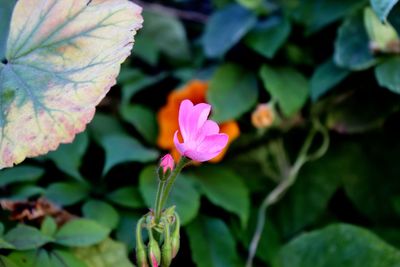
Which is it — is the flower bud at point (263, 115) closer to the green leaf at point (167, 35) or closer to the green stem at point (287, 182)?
the green stem at point (287, 182)

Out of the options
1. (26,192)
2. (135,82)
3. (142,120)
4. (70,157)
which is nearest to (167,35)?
(135,82)

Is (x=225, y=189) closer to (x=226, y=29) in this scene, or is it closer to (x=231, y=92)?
(x=231, y=92)

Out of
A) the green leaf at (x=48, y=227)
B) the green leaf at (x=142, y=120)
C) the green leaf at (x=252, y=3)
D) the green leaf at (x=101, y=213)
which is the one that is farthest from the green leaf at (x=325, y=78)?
the green leaf at (x=48, y=227)

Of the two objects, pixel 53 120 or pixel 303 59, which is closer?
pixel 53 120

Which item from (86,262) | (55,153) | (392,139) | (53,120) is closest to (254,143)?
(392,139)

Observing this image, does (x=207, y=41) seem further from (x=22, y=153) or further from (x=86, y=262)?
(x=22, y=153)

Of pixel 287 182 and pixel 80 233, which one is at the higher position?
pixel 80 233
